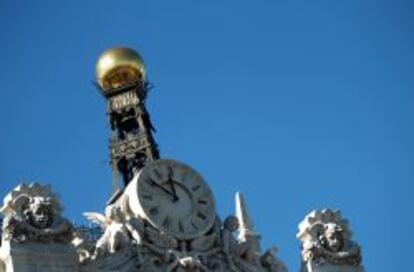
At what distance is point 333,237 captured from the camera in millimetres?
35500

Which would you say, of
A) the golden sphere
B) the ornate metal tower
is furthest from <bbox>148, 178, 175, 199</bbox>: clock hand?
the golden sphere

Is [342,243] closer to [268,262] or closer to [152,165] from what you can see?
[268,262]

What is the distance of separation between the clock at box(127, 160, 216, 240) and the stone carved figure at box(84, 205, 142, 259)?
448 mm

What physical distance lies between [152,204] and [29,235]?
3.45m

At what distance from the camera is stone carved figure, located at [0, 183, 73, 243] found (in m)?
30.8

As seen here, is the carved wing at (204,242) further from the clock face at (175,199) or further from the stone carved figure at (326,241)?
the stone carved figure at (326,241)

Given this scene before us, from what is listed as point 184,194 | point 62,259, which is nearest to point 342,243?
point 184,194

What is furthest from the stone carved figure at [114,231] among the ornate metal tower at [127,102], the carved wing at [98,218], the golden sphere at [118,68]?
the golden sphere at [118,68]

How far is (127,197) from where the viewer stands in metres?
33.3

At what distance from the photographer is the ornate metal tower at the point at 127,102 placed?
4522cm

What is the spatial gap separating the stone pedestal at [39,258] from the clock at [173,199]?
248 centimetres

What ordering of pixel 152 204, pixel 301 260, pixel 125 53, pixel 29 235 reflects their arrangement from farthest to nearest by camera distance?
pixel 125 53, pixel 301 260, pixel 152 204, pixel 29 235

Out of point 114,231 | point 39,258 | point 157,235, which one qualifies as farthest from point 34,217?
point 157,235

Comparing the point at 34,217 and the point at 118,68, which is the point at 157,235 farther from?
the point at 118,68
